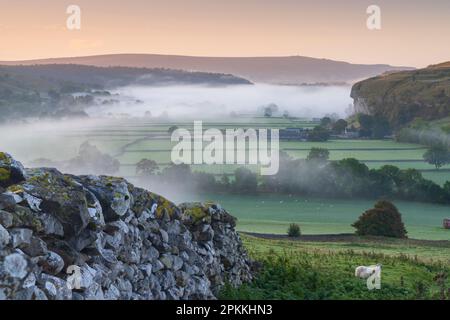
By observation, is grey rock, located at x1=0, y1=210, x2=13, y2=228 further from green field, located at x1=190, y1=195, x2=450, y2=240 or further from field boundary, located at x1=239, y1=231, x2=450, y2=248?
green field, located at x1=190, y1=195, x2=450, y2=240

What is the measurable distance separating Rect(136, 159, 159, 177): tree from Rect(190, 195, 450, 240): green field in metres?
16.4

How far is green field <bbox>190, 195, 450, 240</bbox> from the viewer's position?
2422 inches

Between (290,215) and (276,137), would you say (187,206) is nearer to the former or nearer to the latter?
(290,215)

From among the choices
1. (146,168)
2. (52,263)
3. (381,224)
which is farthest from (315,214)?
(52,263)

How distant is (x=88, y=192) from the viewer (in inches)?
519

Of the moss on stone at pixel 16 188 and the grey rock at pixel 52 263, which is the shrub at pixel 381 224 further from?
the grey rock at pixel 52 263

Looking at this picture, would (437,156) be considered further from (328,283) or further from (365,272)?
(328,283)

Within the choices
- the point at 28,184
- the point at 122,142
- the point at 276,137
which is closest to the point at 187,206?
the point at 28,184

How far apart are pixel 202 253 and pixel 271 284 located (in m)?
2.52

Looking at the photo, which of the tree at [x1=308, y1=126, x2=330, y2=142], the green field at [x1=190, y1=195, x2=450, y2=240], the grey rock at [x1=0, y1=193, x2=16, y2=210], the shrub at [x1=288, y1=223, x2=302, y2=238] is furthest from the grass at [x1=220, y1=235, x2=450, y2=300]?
the tree at [x1=308, y1=126, x2=330, y2=142]

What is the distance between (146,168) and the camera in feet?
355

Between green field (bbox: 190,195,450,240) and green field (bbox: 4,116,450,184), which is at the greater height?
green field (bbox: 4,116,450,184)

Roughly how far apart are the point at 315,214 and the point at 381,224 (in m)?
23.0

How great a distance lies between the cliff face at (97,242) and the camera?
10797 millimetres
